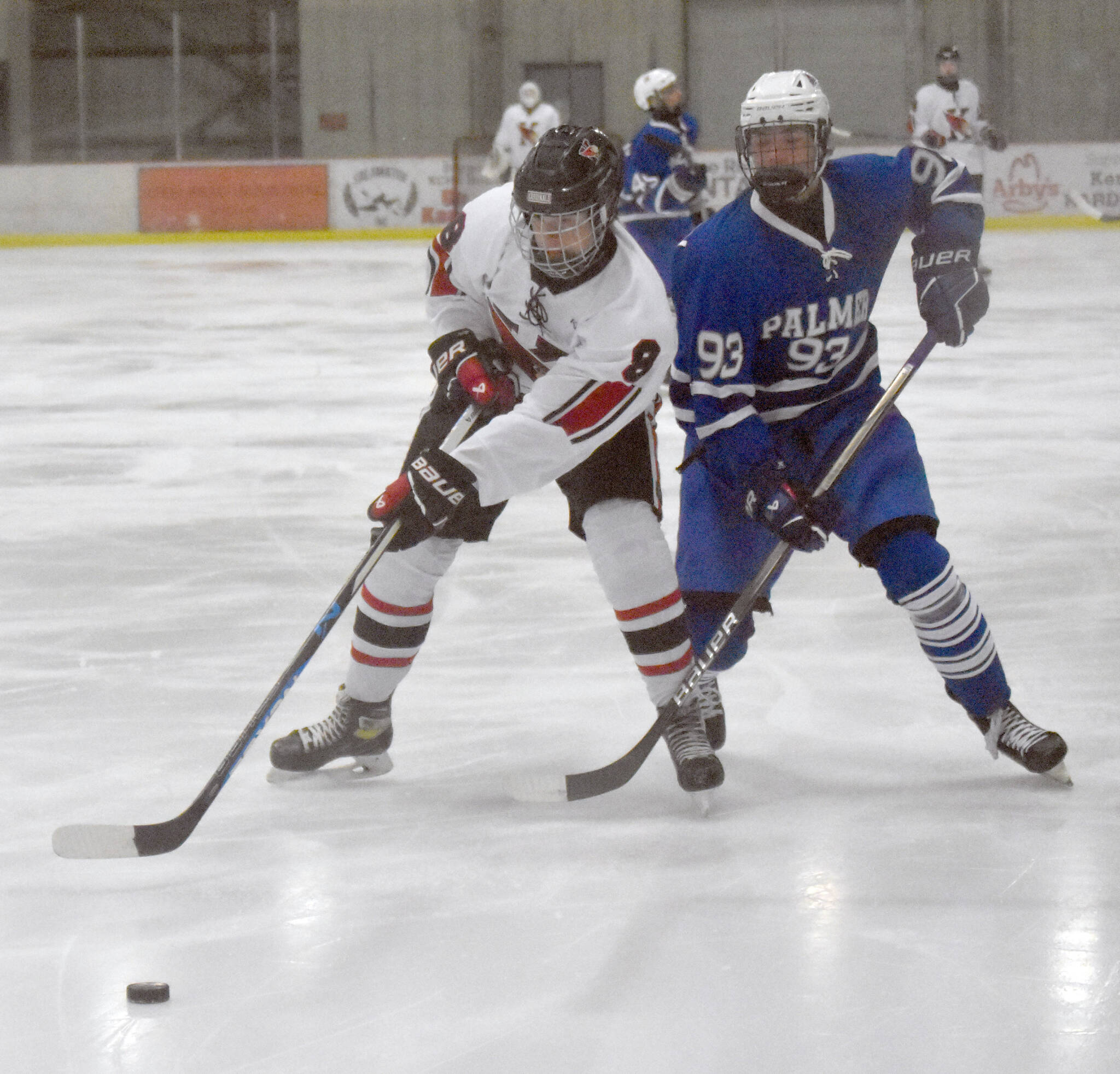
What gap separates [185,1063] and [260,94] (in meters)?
14.8

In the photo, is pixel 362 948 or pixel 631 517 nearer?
pixel 362 948

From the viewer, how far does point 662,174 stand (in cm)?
686

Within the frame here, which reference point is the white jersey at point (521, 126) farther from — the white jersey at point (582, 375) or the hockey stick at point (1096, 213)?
the white jersey at point (582, 375)

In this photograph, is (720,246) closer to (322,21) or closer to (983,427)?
(983,427)

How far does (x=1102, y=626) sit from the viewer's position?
300cm

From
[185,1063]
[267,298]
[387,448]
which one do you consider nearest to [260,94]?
[267,298]

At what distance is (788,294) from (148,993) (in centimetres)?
119

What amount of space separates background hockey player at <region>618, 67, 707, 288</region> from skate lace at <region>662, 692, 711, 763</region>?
4.42 metres

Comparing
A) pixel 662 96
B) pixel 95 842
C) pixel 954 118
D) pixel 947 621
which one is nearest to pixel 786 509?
pixel 947 621

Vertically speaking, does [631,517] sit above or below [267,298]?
below

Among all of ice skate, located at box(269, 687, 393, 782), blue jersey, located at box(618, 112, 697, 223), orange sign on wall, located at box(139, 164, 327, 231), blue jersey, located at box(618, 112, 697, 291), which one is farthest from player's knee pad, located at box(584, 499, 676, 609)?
orange sign on wall, located at box(139, 164, 327, 231)

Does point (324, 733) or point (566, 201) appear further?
point (324, 733)

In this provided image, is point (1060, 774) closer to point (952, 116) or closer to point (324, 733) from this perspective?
point (324, 733)

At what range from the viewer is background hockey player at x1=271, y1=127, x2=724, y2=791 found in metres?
2.07
